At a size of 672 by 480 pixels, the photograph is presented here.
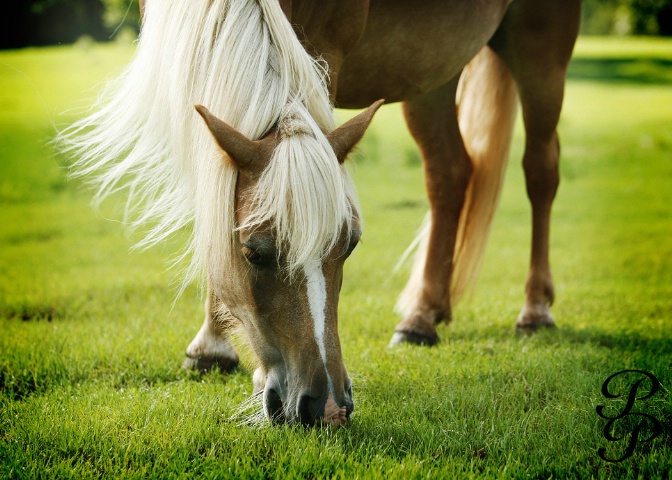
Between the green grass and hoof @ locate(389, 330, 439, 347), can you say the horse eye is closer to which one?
the green grass

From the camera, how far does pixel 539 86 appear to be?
489cm

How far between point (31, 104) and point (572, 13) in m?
14.1

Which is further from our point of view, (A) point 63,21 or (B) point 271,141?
(A) point 63,21

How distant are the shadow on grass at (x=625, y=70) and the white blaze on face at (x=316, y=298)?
2589 centimetres

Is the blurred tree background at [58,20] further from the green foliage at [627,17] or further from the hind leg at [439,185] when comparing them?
the green foliage at [627,17]

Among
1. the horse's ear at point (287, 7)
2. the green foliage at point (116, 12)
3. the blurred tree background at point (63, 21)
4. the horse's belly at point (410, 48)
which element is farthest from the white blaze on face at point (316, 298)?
the green foliage at point (116, 12)

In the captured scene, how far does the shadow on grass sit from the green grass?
18.7 metres

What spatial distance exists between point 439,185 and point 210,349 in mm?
2004

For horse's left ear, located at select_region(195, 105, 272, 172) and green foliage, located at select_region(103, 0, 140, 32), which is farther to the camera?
green foliage, located at select_region(103, 0, 140, 32)

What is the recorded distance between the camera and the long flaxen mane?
2.59 metres

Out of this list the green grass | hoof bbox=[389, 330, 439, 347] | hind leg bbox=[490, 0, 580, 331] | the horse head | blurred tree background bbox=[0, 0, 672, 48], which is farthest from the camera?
blurred tree background bbox=[0, 0, 672, 48]

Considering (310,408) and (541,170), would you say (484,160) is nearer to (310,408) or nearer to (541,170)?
(541,170)

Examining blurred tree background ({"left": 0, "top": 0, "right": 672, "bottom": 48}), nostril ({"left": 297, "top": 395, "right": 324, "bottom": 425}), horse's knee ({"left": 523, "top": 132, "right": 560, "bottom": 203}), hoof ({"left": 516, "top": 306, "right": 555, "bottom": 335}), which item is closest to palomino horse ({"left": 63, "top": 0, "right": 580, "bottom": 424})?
nostril ({"left": 297, "top": 395, "right": 324, "bottom": 425})

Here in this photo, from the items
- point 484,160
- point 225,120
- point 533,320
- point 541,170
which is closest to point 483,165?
point 484,160
